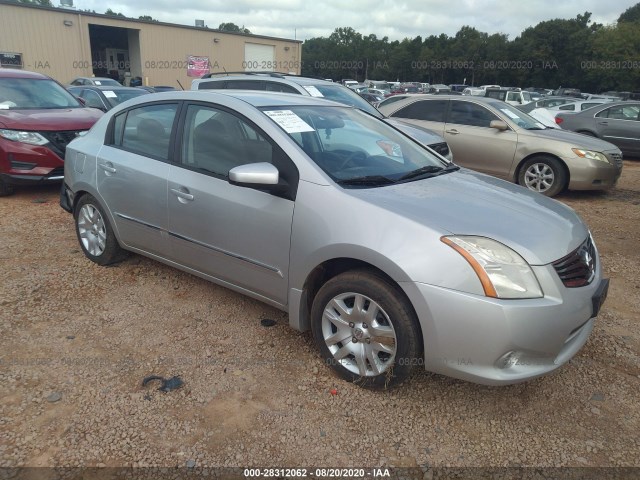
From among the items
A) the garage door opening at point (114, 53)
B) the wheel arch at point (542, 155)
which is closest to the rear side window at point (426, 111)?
the wheel arch at point (542, 155)

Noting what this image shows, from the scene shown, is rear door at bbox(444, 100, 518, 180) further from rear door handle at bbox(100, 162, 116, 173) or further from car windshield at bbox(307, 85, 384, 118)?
rear door handle at bbox(100, 162, 116, 173)

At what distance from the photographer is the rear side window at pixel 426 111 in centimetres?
849

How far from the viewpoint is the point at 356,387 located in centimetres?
281

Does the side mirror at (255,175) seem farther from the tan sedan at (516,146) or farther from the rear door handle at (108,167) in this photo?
the tan sedan at (516,146)

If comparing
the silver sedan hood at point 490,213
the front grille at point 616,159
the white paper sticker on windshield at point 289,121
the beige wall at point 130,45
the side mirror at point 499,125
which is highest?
the beige wall at point 130,45

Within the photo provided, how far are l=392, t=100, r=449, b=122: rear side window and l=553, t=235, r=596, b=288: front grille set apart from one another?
20.1 feet

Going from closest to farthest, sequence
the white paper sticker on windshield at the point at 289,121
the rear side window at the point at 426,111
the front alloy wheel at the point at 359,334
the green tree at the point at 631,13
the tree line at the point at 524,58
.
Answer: the front alloy wheel at the point at 359,334
the white paper sticker on windshield at the point at 289,121
the rear side window at the point at 426,111
the tree line at the point at 524,58
the green tree at the point at 631,13

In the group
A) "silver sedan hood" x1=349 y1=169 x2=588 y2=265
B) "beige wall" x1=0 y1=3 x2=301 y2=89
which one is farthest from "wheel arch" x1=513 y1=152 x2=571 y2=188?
"beige wall" x1=0 y1=3 x2=301 y2=89

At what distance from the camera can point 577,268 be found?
8.54ft

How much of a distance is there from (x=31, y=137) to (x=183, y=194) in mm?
4419

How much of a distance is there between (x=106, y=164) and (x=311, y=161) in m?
2.05

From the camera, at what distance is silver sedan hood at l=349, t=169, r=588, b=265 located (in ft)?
8.11

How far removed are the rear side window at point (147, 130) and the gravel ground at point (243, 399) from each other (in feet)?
3.91

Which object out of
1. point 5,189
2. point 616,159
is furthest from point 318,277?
point 616,159
